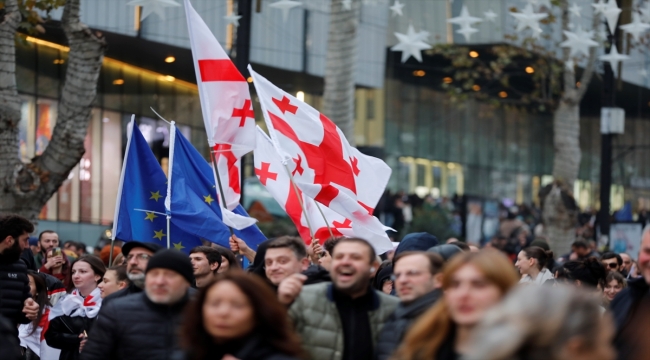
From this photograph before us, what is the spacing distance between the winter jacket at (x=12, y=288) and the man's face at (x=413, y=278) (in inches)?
137

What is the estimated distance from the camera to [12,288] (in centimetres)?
811

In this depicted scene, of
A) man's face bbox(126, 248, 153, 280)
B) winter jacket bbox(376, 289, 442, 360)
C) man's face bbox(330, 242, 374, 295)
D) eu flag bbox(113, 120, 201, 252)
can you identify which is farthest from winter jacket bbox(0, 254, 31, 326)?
winter jacket bbox(376, 289, 442, 360)

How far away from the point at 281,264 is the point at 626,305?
194 centimetres

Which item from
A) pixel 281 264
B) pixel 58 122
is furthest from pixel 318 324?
pixel 58 122

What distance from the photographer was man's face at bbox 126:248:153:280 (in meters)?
7.13

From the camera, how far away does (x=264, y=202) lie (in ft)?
92.9

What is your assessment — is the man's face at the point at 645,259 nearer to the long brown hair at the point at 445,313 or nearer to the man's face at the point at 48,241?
the long brown hair at the point at 445,313

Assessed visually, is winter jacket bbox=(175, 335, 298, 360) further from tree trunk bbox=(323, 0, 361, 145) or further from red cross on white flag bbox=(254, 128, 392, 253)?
tree trunk bbox=(323, 0, 361, 145)

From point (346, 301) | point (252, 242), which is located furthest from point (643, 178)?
point (346, 301)

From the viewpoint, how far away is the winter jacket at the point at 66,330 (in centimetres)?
856

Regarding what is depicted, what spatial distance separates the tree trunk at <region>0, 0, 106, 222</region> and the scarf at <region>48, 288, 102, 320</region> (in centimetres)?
478

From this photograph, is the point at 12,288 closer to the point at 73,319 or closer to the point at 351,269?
the point at 73,319

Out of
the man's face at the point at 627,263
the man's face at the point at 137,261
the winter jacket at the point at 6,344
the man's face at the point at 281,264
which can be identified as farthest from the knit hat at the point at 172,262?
the man's face at the point at 627,263

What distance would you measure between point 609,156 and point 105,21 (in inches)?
442
